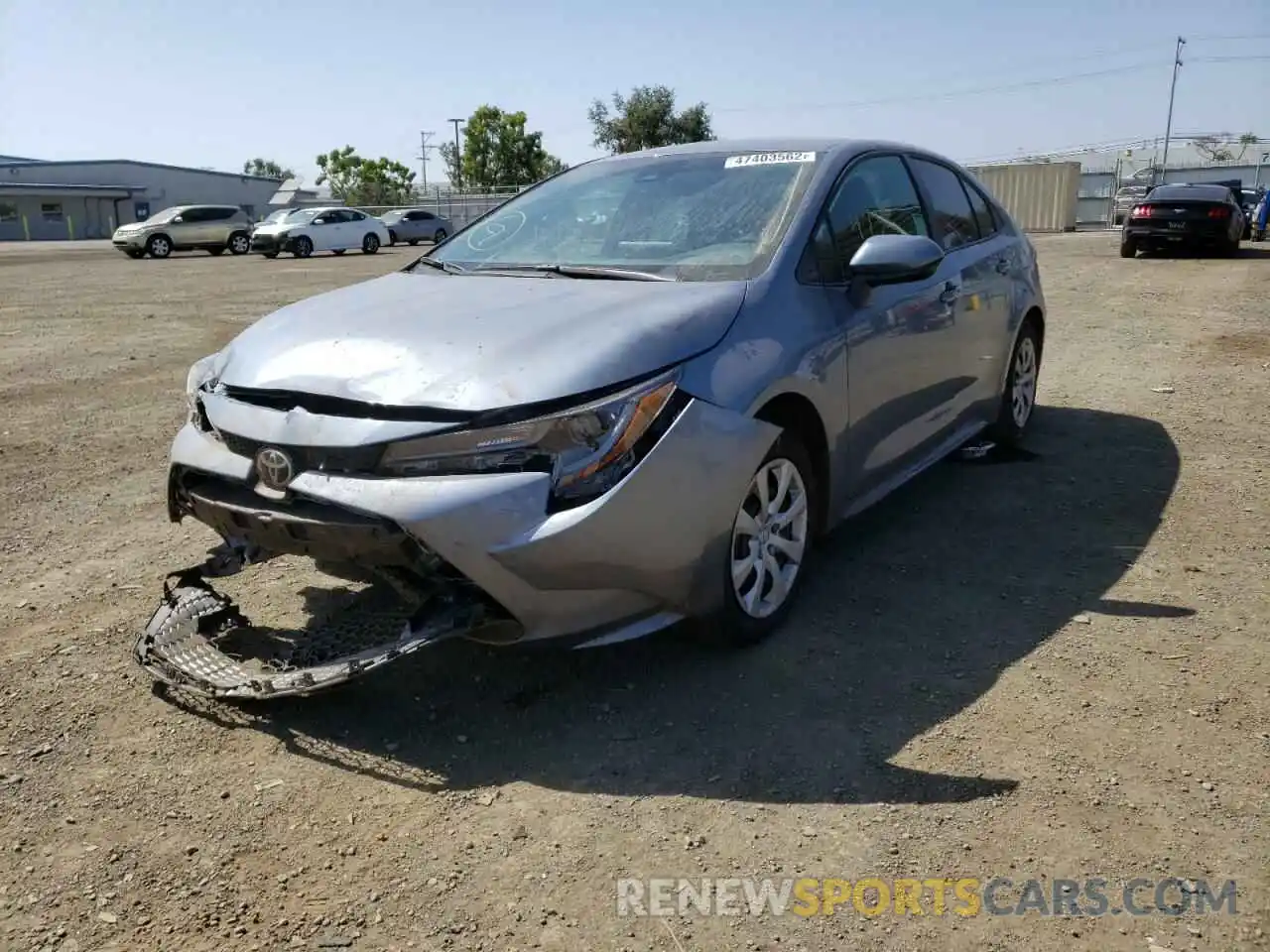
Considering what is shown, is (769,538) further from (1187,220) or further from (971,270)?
(1187,220)

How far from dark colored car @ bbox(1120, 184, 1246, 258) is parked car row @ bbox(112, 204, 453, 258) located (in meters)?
19.5

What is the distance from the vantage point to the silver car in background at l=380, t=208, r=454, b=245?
37969mm

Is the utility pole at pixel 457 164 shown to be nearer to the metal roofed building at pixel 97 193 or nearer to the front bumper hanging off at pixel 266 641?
the metal roofed building at pixel 97 193

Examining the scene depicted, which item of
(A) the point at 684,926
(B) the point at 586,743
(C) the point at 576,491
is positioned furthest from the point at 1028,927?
(C) the point at 576,491

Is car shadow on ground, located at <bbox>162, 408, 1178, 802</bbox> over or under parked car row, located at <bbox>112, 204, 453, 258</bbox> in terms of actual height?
under

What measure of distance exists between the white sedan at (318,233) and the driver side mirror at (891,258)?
1169 inches

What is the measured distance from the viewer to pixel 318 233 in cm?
3155

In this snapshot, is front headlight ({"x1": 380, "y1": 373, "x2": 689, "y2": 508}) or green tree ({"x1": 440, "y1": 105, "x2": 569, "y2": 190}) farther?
green tree ({"x1": 440, "y1": 105, "x2": 569, "y2": 190})

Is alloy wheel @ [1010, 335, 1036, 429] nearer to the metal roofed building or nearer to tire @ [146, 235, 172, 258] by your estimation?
tire @ [146, 235, 172, 258]

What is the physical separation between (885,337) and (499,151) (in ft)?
194

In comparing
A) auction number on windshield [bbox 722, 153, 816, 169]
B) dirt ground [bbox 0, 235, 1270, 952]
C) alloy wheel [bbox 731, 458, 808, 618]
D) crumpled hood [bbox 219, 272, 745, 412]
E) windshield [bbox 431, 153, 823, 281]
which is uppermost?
auction number on windshield [bbox 722, 153, 816, 169]

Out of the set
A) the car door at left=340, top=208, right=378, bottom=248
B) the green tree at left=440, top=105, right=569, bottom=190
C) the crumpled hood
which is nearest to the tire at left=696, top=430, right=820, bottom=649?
the crumpled hood

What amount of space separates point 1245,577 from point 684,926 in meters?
2.96

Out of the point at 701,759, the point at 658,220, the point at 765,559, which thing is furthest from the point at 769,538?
the point at 658,220
